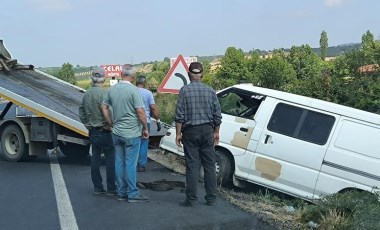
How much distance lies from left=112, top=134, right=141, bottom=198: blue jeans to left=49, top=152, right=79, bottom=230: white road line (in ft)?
2.50

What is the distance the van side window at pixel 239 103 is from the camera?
350 inches

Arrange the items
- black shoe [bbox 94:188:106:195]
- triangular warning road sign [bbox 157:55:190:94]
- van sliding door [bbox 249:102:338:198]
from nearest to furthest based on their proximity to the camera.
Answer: black shoe [bbox 94:188:106:195], van sliding door [bbox 249:102:338:198], triangular warning road sign [bbox 157:55:190:94]

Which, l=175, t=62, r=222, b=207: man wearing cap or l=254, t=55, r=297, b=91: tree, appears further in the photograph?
l=254, t=55, r=297, b=91: tree

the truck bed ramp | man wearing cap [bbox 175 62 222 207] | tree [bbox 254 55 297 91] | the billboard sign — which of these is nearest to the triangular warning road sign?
the truck bed ramp

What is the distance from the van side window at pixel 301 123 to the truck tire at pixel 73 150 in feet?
13.9

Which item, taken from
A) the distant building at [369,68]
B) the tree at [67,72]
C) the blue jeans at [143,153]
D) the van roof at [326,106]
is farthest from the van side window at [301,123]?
the tree at [67,72]

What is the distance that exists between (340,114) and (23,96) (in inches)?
227

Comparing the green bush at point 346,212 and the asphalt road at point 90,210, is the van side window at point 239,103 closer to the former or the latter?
the asphalt road at point 90,210

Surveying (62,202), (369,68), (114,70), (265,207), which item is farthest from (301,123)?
(114,70)

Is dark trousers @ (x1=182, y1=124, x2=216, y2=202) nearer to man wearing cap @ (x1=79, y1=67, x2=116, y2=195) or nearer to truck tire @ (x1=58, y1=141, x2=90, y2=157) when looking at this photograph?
man wearing cap @ (x1=79, y1=67, x2=116, y2=195)

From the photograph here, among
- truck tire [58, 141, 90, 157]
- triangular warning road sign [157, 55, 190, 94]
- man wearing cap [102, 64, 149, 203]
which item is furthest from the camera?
truck tire [58, 141, 90, 157]

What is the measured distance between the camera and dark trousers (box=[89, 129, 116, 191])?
24.1ft

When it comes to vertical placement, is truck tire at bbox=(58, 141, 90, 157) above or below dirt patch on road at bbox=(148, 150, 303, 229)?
above

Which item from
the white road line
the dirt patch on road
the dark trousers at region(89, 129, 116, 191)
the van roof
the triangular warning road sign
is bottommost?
the dirt patch on road
